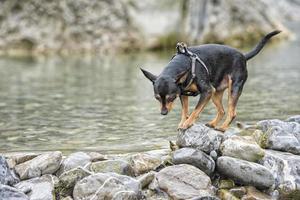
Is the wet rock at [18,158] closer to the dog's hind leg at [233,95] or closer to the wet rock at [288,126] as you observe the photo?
the dog's hind leg at [233,95]

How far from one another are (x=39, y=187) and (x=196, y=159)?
2.13 meters

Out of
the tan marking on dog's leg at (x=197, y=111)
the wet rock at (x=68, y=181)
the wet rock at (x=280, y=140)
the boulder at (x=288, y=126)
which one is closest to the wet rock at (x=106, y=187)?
the wet rock at (x=68, y=181)

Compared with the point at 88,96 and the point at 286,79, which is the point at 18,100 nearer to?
the point at 88,96

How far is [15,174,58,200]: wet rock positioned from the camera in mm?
8562

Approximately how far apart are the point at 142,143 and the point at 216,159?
2.14 meters

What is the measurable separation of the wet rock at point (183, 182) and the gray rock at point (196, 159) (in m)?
0.17

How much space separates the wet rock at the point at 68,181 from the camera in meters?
8.66

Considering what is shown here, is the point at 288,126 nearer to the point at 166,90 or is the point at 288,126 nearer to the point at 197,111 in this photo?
the point at 197,111

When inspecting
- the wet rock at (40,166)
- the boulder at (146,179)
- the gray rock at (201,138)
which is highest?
the gray rock at (201,138)

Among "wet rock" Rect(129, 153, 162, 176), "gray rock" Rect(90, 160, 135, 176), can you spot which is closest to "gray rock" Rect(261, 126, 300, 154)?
"wet rock" Rect(129, 153, 162, 176)

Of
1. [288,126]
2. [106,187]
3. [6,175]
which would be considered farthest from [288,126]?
[6,175]

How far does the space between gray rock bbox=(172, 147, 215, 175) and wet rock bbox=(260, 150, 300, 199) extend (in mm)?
819

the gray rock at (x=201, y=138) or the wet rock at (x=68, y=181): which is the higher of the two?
the gray rock at (x=201, y=138)

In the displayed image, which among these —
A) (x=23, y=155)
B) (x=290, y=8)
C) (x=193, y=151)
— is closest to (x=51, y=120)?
(x=23, y=155)
